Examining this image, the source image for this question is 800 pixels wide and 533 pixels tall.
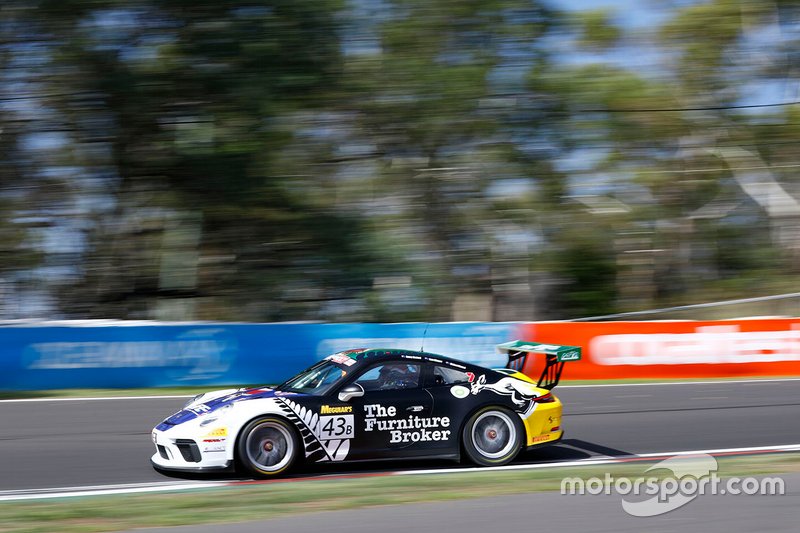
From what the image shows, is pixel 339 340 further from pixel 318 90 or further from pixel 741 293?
pixel 741 293

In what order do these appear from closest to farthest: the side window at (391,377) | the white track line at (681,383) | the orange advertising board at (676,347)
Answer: the side window at (391,377) → the white track line at (681,383) → the orange advertising board at (676,347)

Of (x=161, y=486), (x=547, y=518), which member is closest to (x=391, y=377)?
(x=161, y=486)

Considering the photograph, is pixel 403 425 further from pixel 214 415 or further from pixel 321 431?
pixel 214 415

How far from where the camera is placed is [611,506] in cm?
601

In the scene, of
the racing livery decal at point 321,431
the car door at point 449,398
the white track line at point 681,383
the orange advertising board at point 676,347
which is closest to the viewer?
the racing livery decal at point 321,431

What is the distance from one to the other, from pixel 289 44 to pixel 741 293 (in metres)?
18.0

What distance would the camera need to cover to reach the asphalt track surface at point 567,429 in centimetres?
877

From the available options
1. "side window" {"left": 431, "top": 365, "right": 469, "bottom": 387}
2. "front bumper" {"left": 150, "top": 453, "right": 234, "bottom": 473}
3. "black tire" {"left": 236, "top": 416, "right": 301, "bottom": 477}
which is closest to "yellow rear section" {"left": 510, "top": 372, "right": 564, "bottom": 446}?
"side window" {"left": 431, "top": 365, "right": 469, "bottom": 387}

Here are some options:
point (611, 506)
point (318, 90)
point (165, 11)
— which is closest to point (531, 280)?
point (318, 90)

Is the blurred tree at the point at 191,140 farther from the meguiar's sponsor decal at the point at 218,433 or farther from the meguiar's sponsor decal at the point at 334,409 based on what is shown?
the meguiar's sponsor decal at the point at 218,433

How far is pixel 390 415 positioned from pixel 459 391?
0.76m

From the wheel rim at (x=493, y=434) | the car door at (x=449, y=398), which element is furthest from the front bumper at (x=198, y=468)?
the wheel rim at (x=493, y=434)

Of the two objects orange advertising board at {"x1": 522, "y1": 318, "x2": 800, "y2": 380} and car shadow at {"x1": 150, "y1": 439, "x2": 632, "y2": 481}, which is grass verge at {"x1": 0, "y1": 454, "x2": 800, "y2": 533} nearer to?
car shadow at {"x1": 150, "y1": 439, "x2": 632, "y2": 481}

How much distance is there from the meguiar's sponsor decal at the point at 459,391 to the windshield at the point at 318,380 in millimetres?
1096
